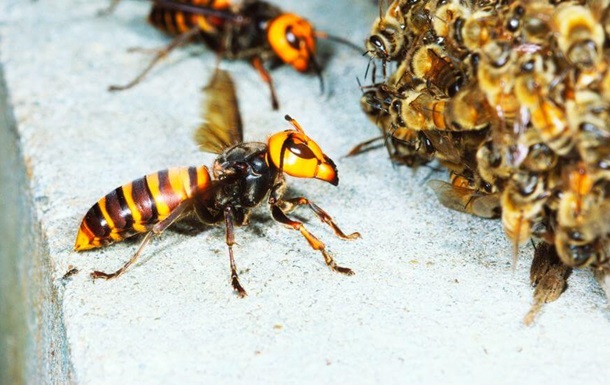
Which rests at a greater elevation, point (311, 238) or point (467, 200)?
point (467, 200)

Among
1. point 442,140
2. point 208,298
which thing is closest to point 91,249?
point 208,298

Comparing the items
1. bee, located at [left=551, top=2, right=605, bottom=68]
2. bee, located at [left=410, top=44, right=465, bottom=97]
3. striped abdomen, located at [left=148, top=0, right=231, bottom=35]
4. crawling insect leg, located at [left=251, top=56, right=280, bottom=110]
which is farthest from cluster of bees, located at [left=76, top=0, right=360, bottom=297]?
striped abdomen, located at [left=148, top=0, right=231, bottom=35]

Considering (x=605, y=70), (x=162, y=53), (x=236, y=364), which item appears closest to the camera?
(x=605, y=70)

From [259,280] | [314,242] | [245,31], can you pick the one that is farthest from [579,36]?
[245,31]

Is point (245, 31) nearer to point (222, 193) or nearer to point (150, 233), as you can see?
point (222, 193)

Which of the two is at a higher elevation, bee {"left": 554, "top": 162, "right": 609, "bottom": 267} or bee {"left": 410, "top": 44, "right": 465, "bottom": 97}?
bee {"left": 410, "top": 44, "right": 465, "bottom": 97}

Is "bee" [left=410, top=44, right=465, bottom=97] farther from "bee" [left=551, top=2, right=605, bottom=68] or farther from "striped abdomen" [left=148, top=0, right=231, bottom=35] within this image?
"striped abdomen" [left=148, top=0, right=231, bottom=35]

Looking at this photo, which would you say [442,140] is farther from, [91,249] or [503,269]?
[91,249]
